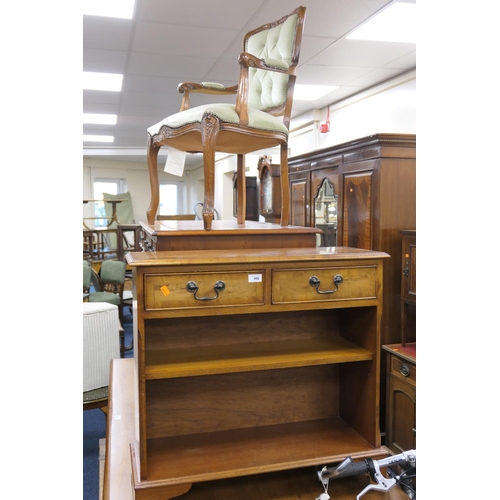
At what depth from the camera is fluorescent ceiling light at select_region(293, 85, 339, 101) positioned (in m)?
5.21

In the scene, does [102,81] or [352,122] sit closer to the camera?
[102,81]

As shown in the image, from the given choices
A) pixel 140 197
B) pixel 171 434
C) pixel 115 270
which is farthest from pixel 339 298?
pixel 140 197

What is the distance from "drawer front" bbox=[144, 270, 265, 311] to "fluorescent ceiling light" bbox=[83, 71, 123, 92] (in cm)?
415

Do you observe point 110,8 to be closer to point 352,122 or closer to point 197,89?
point 197,89

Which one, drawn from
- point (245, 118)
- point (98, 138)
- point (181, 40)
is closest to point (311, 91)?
point (181, 40)

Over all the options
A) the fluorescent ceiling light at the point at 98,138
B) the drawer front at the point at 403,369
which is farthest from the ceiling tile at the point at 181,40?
the fluorescent ceiling light at the point at 98,138

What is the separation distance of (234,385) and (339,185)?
5.12 feet

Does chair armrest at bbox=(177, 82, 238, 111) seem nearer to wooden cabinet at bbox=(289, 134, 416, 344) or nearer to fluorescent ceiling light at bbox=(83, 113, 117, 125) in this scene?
wooden cabinet at bbox=(289, 134, 416, 344)

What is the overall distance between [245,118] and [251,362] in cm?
76

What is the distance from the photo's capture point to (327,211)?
2838 mm

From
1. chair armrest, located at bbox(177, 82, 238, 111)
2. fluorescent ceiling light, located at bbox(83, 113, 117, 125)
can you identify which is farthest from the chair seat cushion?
fluorescent ceiling light, located at bbox(83, 113, 117, 125)

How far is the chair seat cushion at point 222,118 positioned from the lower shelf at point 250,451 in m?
0.91
